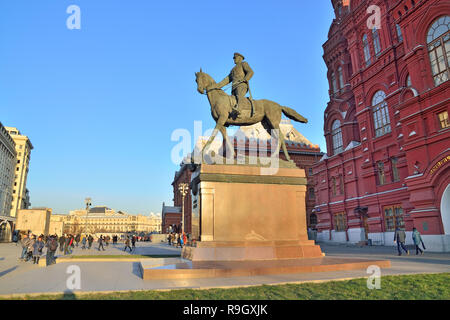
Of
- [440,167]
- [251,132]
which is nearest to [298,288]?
[440,167]

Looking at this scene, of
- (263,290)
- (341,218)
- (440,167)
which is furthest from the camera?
(341,218)

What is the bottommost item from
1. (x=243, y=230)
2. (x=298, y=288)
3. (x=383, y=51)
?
(x=298, y=288)

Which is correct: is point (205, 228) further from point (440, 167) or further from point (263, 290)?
point (440, 167)

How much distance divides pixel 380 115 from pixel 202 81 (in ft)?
89.5

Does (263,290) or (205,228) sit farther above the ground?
(205,228)

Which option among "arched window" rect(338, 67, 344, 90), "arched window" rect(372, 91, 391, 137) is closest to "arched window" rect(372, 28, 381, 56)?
"arched window" rect(372, 91, 391, 137)

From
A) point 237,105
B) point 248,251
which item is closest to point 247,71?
point 237,105

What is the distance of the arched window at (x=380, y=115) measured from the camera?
3123 centimetres

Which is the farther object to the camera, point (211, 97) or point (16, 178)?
point (16, 178)

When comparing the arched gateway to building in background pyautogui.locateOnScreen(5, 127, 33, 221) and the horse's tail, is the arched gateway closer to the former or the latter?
the horse's tail

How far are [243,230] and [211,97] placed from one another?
4.91m

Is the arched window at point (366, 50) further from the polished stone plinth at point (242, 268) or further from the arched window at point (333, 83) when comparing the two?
the polished stone plinth at point (242, 268)

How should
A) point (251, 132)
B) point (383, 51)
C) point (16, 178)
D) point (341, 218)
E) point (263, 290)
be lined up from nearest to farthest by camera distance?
point (263, 290) < point (383, 51) < point (341, 218) < point (251, 132) < point (16, 178)

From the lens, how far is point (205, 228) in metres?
9.37
